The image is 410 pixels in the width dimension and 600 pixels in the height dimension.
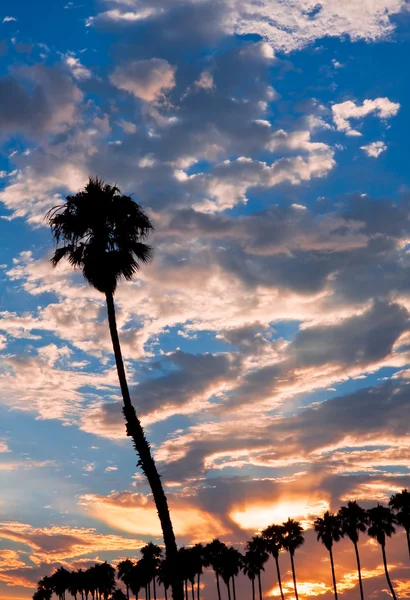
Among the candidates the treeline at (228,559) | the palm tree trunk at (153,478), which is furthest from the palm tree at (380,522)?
the palm tree trunk at (153,478)

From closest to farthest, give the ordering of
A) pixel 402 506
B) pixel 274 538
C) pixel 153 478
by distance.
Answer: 1. pixel 153 478
2. pixel 402 506
3. pixel 274 538

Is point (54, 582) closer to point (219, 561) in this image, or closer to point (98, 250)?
point (219, 561)

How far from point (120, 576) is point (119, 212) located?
12532 cm

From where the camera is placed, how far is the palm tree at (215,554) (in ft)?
372

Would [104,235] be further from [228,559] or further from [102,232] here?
[228,559]

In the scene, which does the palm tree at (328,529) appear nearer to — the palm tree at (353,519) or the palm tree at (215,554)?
the palm tree at (353,519)

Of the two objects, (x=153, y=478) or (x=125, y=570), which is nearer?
(x=153, y=478)

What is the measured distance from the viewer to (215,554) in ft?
373

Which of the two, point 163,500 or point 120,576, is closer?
point 163,500

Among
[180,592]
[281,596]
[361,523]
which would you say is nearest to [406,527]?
[361,523]

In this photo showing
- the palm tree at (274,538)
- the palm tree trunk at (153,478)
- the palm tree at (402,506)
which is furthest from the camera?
the palm tree at (274,538)

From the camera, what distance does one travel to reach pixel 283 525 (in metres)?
98.6

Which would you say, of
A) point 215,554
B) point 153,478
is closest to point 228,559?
point 215,554

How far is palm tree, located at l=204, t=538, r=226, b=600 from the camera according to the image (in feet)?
372
